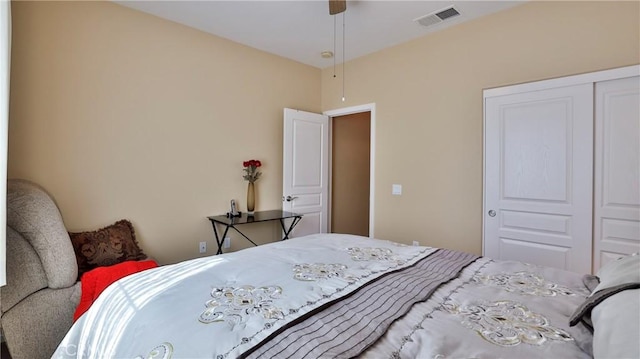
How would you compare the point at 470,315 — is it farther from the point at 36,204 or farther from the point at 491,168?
the point at 36,204

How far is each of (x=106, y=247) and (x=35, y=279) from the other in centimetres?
54

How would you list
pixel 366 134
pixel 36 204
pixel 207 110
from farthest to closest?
1. pixel 366 134
2. pixel 207 110
3. pixel 36 204

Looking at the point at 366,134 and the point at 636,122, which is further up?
the point at 366,134

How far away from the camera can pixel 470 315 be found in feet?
3.57

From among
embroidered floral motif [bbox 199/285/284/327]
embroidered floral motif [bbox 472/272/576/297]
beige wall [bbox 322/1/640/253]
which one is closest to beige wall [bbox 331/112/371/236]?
beige wall [bbox 322/1/640/253]

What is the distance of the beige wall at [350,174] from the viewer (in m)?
4.86

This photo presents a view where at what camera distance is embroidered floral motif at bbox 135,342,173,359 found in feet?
2.83

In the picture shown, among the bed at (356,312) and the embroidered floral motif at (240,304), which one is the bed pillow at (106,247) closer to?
the bed at (356,312)

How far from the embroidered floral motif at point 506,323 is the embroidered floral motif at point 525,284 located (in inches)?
7.8

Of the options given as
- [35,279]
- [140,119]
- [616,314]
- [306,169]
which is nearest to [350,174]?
[306,169]

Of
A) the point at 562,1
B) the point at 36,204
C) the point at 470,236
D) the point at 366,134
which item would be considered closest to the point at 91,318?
the point at 36,204

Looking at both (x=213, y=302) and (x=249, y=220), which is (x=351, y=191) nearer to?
(x=249, y=220)

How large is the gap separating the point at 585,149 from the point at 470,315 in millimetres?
2234

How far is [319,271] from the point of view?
1.46 metres
